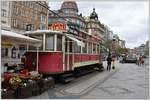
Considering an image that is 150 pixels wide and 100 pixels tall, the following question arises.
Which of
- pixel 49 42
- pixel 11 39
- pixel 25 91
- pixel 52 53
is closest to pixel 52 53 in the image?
pixel 52 53

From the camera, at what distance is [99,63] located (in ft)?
101

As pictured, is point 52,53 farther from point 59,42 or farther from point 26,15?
point 26,15

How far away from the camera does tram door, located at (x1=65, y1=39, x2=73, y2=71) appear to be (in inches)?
693

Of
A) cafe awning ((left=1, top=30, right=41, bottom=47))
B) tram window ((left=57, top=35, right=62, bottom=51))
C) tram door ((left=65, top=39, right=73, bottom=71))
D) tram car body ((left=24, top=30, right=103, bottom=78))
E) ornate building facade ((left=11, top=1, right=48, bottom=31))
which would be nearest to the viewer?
cafe awning ((left=1, top=30, right=41, bottom=47))

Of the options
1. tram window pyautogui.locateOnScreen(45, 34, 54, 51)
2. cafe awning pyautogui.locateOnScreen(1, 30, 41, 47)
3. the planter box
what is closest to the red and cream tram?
tram window pyautogui.locateOnScreen(45, 34, 54, 51)

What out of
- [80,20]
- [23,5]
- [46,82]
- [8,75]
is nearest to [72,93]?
[46,82]

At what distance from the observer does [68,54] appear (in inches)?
704

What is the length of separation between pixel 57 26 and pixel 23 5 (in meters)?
58.3

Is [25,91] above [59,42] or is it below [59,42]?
below

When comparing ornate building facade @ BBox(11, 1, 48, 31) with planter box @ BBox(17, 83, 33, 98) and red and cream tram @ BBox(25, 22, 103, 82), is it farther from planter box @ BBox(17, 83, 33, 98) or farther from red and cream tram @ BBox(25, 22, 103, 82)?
planter box @ BBox(17, 83, 33, 98)

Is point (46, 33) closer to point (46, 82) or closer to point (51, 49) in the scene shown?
point (51, 49)

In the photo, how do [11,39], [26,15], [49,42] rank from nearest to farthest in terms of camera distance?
[11,39] < [49,42] < [26,15]

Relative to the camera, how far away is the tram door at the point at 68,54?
17.6 m

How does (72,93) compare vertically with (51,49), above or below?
below
